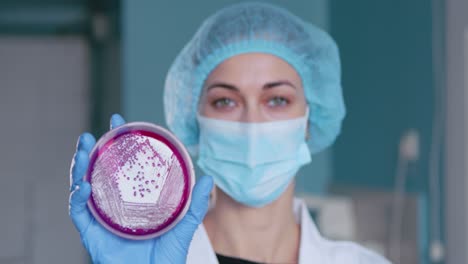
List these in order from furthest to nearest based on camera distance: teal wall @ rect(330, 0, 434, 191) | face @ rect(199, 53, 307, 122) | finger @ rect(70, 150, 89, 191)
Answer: teal wall @ rect(330, 0, 434, 191) < face @ rect(199, 53, 307, 122) < finger @ rect(70, 150, 89, 191)

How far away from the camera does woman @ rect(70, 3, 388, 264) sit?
53.4 inches

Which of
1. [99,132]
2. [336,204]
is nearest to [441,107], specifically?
[336,204]

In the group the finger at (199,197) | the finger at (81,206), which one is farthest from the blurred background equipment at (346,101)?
the finger at (81,206)

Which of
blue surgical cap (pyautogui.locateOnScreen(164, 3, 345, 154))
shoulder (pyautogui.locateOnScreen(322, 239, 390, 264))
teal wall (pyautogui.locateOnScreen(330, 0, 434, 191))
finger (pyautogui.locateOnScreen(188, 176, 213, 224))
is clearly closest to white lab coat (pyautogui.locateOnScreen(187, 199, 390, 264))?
shoulder (pyautogui.locateOnScreen(322, 239, 390, 264))

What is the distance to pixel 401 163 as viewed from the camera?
227 cm

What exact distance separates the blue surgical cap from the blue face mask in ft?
0.33

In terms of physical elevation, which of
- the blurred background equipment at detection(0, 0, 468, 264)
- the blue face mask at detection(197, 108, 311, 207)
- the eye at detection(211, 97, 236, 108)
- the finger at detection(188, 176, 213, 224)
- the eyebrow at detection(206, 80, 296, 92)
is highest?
the eyebrow at detection(206, 80, 296, 92)

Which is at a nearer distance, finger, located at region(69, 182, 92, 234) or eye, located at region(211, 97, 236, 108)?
finger, located at region(69, 182, 92, 234)

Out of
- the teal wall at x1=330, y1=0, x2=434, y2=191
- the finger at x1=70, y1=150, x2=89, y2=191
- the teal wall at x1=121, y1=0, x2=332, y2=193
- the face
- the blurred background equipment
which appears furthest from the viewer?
the teal wall at x1=121, y1=0, x2=332, y2=193

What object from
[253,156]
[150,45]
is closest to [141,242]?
[253,156]

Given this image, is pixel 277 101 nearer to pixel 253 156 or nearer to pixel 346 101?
pixel 253 156

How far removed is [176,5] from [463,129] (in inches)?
54.5

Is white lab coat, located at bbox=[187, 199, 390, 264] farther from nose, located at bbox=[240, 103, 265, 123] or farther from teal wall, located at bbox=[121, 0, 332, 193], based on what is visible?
teal wall, located at bbox=[121, 0, 332, 193]

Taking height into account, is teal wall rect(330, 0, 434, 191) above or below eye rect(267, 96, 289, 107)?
below
